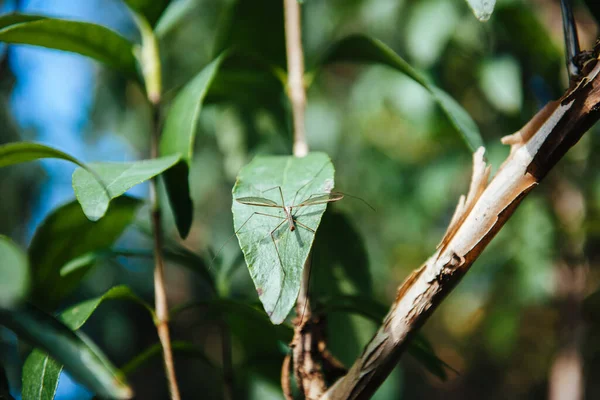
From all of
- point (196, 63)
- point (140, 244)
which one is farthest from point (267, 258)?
point (140, 244)

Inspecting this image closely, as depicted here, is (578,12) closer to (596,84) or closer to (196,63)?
(596,84)

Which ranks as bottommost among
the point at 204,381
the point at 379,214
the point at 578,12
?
the point at 204,381

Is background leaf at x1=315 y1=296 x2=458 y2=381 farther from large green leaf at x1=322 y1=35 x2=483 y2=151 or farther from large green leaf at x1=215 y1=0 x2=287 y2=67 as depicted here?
large green leaf at x1=215 y1=0 x2=287 y2=67

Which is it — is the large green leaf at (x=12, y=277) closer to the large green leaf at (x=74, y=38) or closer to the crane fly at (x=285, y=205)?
the crane fly at (x=285, y=205)

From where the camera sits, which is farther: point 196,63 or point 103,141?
point 103,141

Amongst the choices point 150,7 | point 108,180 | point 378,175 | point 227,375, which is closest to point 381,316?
point 227,375

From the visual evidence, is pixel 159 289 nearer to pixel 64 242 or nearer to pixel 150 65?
pixel 64 242

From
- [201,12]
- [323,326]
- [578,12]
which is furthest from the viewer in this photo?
[201,12]
